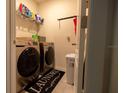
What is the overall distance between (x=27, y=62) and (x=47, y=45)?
45.3 inches

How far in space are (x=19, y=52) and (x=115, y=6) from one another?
1607 millimetres

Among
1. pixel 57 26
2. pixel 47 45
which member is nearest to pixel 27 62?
pixel 47 45

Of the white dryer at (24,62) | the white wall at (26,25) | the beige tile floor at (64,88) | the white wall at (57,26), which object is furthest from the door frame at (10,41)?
the white wall at (57,26)

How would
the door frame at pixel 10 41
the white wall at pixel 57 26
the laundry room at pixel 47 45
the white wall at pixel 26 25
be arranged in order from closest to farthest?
the door frame at pixel 10 41 < the laundry room at pixel 47 45 < the white wall at pixel 26 25 < the white wall at pixel 57 26

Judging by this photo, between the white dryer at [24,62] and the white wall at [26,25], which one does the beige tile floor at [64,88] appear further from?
the white wall at [26,25]

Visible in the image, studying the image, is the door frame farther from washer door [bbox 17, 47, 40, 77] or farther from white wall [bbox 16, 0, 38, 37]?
white wall [bbox 16, 0, 38, 37]

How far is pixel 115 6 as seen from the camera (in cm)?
48

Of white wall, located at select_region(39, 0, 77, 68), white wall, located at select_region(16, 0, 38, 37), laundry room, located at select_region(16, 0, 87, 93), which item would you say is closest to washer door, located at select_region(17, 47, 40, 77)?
laundry room, located at select_region(16, 0, 87, 93)

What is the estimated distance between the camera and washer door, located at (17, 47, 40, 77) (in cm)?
170

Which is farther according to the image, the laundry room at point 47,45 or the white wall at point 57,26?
the white wall at point 57,26

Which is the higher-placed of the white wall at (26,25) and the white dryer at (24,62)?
the white wall at (26,25)

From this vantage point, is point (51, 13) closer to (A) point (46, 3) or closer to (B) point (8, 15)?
(A) point (46, 3)

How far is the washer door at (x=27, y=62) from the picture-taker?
170cm
